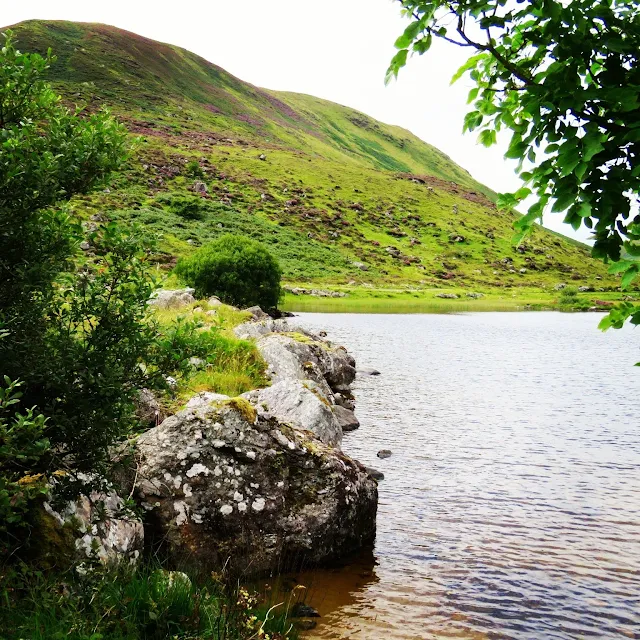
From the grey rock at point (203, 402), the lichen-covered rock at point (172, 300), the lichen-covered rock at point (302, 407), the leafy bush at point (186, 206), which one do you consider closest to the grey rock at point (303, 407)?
the lichen-covered rock at point (302, 407)

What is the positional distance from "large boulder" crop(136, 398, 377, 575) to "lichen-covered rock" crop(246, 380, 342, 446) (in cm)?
291

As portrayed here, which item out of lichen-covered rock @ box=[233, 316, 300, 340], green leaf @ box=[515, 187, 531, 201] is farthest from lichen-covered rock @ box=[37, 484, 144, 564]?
lichen-covered rock @ box=[233, 316, 300, 340]

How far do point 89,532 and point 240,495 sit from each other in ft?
10.9

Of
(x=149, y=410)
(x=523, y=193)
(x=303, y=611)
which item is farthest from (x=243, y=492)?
(x=523, y=193)

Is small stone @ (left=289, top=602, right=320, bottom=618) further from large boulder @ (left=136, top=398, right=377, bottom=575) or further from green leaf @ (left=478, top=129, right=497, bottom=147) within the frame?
green leaf @ (left=478, top=129, right=497, bottom=147)

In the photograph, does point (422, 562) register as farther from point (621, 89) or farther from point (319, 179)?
point (319, 179)

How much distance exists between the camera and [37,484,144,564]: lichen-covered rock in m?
6.66

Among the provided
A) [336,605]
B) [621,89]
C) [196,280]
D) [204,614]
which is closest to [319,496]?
[336,605]

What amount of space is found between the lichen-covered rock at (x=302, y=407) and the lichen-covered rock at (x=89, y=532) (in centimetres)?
631

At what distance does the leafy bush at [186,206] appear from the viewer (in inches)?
4665

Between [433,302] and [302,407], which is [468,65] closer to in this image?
[302,407]

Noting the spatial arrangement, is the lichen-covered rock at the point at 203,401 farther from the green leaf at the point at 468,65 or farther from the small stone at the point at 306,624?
the green leaf at the point at 468,65

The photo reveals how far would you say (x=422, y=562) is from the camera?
10.7 metres

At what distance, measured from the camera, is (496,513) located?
43.3ft
